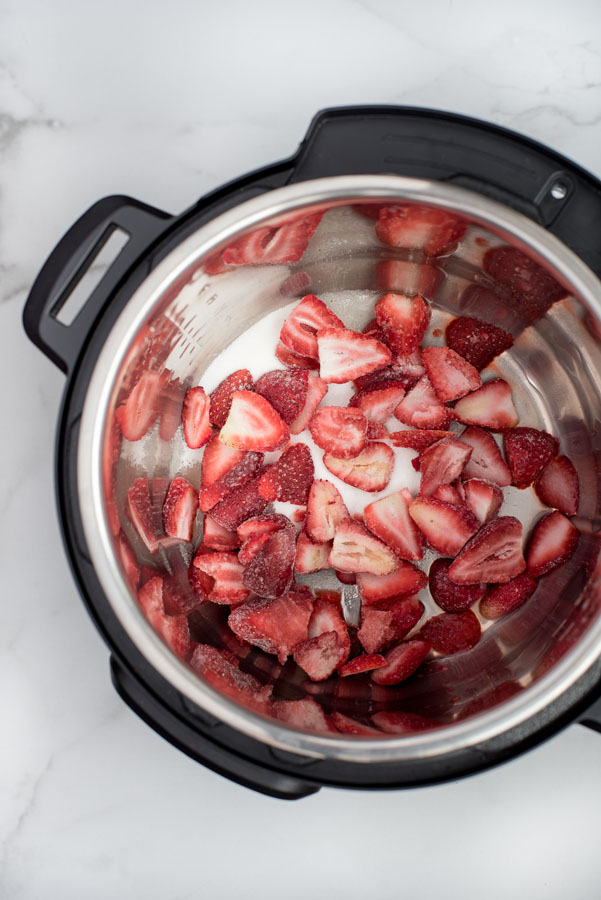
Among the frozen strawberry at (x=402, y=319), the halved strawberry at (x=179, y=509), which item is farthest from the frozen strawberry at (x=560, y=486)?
the halved strawberry at (x=179, y=509)

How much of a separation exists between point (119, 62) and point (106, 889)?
1.11m

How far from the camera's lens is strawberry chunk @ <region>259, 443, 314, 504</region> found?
0.96 m

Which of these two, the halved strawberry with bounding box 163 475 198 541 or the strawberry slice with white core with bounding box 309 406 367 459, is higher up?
the strawberry slice with white core with bounding box 309 406 367 459

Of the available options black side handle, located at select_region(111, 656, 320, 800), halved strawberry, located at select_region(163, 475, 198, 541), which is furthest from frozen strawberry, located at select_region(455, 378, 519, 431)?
black side handle, located at select_region(111, 656, 320, 800)

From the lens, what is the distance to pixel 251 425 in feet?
3.07

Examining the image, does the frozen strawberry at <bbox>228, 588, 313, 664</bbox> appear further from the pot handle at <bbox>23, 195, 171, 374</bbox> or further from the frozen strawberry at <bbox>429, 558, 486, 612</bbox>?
the pot handle at <bbox>23, 195, 171, 374</bbox>

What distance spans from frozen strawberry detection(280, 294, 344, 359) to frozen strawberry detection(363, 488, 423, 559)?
0.22 meters

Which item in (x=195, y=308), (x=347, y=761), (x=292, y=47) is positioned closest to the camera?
(x=347, y=761)

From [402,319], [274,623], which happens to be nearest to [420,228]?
[402,319]

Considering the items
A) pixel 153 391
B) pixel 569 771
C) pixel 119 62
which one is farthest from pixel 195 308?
pixel 569 771

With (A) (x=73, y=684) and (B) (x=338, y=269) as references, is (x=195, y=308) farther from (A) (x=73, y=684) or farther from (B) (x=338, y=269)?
(A) (x=73, y=684)

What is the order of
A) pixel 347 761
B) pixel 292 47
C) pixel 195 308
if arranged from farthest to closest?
pixel 292 47 < pixel 195 308 < pixel 347 761

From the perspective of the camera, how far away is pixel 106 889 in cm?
98

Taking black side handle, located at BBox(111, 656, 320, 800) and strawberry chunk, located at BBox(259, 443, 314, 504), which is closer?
black side handle, located at BBox(111, 656, 320, 800)
